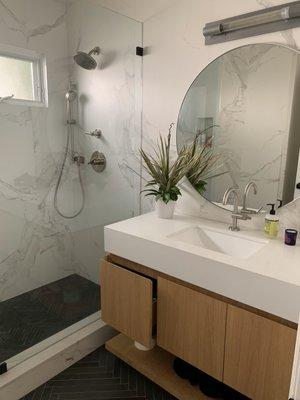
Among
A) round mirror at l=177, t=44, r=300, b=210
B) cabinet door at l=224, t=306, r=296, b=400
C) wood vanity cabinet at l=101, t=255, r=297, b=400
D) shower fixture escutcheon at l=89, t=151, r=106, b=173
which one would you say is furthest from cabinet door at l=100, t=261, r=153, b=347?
shower fixture escutcheon at l=89, t=151, r=106, b=173

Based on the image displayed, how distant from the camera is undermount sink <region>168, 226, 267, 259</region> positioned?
1521 millimetres

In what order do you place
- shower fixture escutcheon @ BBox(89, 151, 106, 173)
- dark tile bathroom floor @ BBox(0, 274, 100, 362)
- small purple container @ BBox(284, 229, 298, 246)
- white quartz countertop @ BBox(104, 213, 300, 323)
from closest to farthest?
white quartz countertop @ BBox(104, 213, 300, 323) < small purple container @ BBox(284, 229, 298, 246) < dark tile bathroom floor @ BBox(0, 274, 100, 362) < shower fixture escutcheon @ BBox(89, 151, 106, 173)

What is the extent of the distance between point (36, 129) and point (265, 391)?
2.13 m

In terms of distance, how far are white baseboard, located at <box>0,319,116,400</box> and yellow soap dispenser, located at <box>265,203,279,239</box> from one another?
123 cm

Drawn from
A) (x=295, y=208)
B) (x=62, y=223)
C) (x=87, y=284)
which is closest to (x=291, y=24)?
(x=295, y=208)

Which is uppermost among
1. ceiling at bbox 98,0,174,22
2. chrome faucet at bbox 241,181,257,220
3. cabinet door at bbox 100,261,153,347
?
ceiling at bbox 98,0,174,22

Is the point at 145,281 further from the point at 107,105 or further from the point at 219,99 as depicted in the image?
the point at 107,105

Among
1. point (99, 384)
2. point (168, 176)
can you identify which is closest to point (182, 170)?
point (168, 176)

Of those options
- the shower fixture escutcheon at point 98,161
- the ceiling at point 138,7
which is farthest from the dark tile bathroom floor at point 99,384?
the ceiling at point 138,7

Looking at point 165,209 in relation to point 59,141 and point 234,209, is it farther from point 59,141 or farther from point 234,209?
point 59,141

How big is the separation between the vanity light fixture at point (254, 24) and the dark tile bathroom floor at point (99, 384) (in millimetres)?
1950

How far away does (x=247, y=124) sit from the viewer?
1.60 metres

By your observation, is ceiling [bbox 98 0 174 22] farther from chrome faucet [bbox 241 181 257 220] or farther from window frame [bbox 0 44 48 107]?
chrome faucet [bbox 241 181 257 220]

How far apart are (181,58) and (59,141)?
1.13 m
